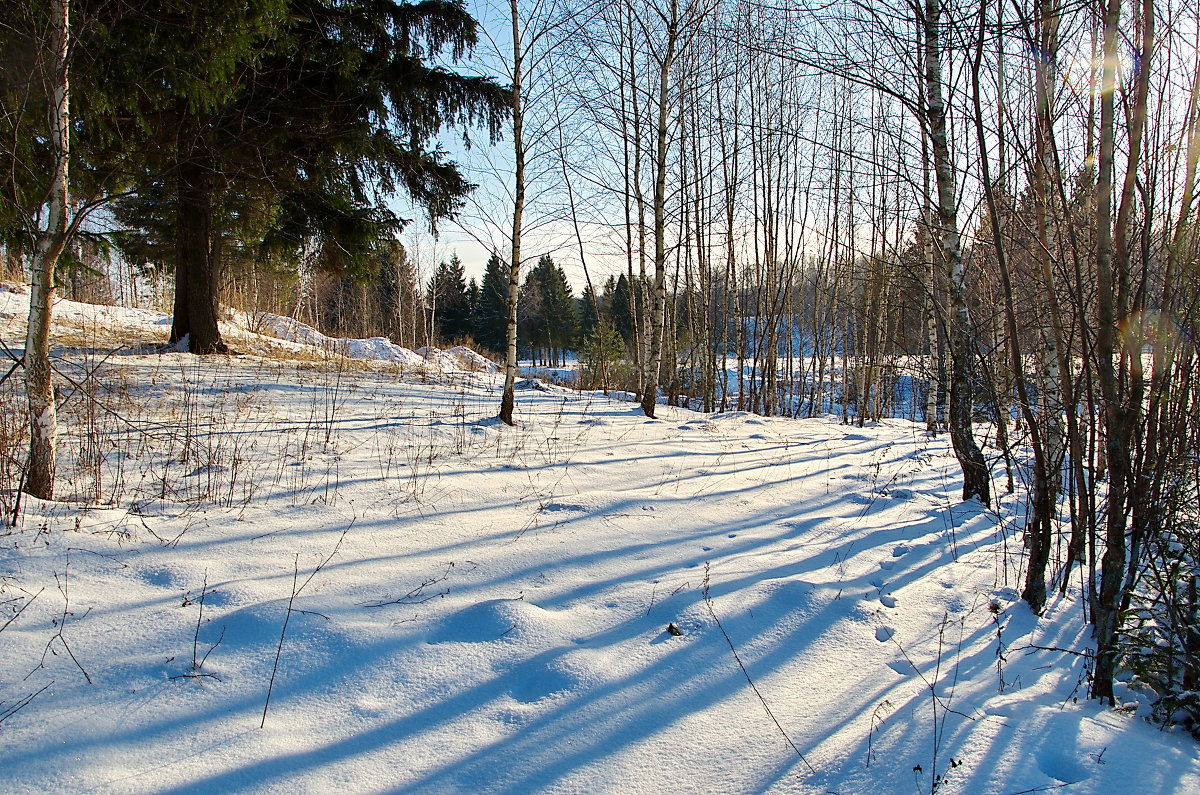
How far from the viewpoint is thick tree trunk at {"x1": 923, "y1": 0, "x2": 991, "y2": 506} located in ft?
13.8

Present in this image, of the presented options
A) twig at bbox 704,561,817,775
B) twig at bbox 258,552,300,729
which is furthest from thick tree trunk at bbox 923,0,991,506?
twig at bbox 258,552,300,729

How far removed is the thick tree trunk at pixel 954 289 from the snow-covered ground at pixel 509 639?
55 centimetres

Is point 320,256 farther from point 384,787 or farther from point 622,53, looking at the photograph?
point 384,787

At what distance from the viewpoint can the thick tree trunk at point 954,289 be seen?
4.20m

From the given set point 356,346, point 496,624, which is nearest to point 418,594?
point 496,624

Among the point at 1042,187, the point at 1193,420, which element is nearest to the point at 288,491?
the point at 1042,187

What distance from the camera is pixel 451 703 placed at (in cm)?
203

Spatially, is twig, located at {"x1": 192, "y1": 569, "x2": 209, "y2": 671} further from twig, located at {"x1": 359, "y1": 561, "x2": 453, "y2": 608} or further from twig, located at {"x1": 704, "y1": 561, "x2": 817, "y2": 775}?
twig, located at {"x1": 704, "y1": 561, "x2": 817, "y2": 775}

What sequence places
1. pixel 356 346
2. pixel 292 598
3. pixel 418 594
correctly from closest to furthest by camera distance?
pixel 292 598, pixel 418 594, pixel 356 346

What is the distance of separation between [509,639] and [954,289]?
173 inches

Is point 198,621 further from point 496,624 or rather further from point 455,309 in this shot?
point 455,309

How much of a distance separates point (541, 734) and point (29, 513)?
2960 millimetres

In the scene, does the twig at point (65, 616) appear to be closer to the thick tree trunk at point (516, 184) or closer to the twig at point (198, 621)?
the twig at point (198, 621)

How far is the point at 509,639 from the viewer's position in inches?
94.7
